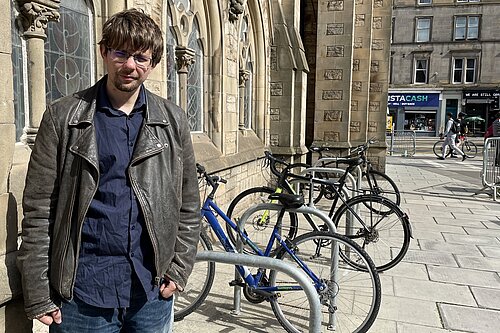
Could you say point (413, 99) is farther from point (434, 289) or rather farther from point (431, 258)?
point (434, 289)

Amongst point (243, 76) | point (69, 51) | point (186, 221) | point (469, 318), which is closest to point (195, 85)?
point (243, 76)

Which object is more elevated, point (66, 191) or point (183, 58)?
point (183, 58)

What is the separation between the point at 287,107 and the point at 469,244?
16.0ft

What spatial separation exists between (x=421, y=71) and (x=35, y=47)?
38.1 m

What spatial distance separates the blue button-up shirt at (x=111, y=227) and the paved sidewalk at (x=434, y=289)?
1819mm

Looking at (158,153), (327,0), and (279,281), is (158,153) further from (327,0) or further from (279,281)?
(327,0)

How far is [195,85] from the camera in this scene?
6.05 m

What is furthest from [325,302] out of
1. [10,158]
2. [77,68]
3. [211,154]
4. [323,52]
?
[323,52]

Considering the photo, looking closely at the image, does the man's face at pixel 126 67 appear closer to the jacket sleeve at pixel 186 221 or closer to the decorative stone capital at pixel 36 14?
the jacket sleeve at pixel 186 221

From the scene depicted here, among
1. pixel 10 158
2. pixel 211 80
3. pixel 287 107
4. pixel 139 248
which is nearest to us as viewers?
pixel 139 248

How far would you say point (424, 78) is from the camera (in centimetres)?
3672

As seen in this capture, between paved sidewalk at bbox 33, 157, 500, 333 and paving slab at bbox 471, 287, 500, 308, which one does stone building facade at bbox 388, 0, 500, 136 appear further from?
paving slab at bbox 471, 287, 500, 308

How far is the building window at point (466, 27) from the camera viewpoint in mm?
→ 35719

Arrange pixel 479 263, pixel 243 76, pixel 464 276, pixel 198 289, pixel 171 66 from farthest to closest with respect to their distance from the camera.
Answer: pixel 243 76
pixel 171 66
pixel 479 263
pixel 464 276
pixel 198 289
